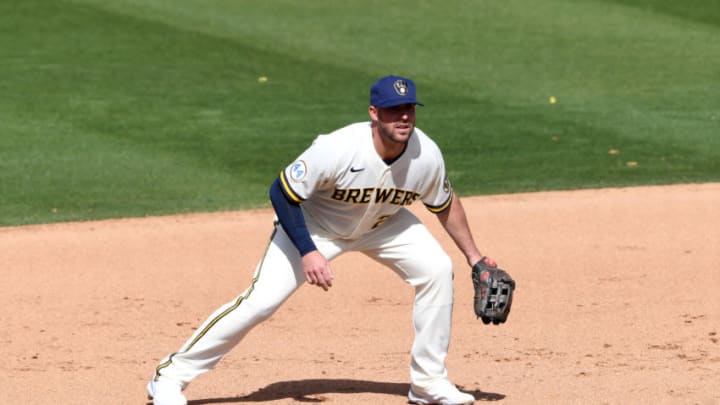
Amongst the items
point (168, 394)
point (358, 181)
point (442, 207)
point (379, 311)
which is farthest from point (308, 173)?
point (379, 311)

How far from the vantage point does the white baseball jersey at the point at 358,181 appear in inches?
235

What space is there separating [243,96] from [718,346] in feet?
29.6

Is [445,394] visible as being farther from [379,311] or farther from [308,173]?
[379,311]

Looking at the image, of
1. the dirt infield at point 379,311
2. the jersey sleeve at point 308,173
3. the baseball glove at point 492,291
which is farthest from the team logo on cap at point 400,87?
the dirt infield at point 379,311

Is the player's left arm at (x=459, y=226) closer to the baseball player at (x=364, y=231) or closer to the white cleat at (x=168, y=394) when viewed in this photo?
the baseball player at (x=364, y=231)

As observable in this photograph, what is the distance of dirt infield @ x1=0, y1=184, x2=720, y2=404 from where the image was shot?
22.7 feet

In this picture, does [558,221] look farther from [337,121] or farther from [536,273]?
[337,121]

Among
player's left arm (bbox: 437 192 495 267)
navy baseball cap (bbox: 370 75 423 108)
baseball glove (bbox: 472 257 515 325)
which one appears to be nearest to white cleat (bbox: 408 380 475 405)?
baseball glove (bbox: 472 257 515 325)

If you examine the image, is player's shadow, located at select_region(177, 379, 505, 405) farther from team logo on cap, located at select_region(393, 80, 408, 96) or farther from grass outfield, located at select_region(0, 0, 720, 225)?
grass outfield, located at select_region(0, 0, 720, 225)

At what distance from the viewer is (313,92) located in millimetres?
15656

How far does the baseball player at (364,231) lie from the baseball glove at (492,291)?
3.5 inches

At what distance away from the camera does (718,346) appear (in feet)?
24.9

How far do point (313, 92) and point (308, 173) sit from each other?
9793 mm

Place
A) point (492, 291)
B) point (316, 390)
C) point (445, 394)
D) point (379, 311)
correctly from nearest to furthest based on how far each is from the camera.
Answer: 1. point (492, 291)
2. point (445, 394)
3. point (316, 390)
4. point (379, 311)
